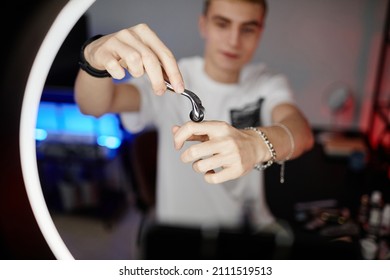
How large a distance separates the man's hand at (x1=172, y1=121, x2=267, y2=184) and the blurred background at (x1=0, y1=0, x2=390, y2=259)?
41cm

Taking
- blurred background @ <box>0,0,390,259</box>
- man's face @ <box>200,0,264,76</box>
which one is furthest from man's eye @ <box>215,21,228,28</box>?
blurred background @ <box>0,0,390,259</box>

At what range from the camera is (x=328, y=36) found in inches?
99.0

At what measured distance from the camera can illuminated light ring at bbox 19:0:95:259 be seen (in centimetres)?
72

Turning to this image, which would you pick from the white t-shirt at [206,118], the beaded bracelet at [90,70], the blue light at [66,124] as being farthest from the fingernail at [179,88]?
the blue light at [66,124]

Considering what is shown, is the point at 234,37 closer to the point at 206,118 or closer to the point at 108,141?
the point at 206,118

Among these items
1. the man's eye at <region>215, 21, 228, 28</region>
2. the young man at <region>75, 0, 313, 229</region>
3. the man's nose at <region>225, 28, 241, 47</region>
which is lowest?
the young man at <region>75, 0, 313, 229</region>

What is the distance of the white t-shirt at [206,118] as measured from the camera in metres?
1.19

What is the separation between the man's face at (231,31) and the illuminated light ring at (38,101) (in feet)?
1.64

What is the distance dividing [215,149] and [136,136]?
0.88 meters

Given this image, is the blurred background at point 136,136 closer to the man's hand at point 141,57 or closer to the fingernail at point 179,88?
the man's hand at point 141,57

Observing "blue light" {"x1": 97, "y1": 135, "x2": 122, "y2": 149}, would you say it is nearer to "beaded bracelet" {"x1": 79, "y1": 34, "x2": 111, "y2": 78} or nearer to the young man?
the young man

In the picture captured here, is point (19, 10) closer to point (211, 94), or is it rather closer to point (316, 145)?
point (211, 94)

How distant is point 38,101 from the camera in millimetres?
763
